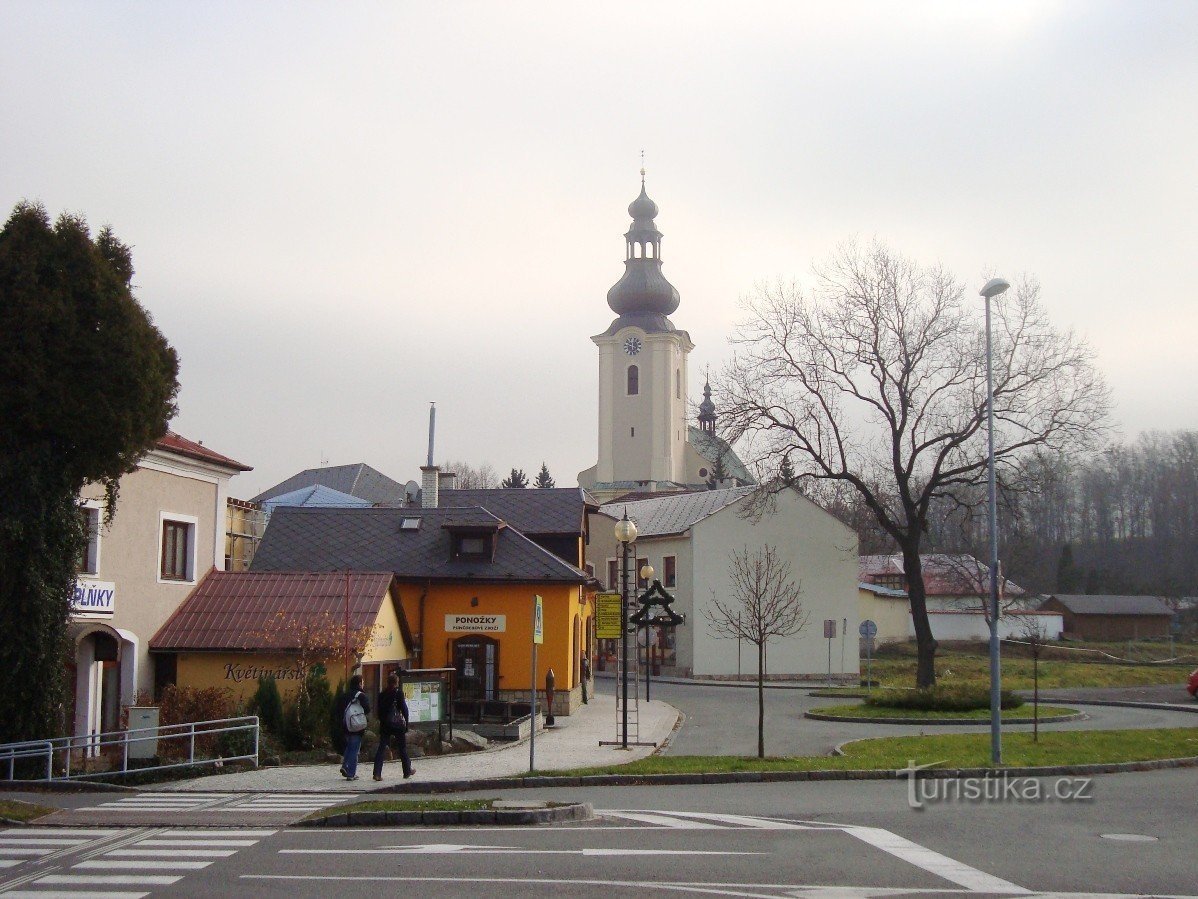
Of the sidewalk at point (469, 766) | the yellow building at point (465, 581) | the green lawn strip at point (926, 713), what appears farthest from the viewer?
the yellow building at point (465, 581)

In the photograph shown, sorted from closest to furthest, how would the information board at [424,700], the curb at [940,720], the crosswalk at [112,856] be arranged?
the crosswalk at [112,856]
the information board at [424,700]
the curb at [940,720]

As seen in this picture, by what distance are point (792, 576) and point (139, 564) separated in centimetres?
3238

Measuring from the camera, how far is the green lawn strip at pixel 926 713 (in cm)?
3036

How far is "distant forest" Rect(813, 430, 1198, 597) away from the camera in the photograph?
8953 centimetres

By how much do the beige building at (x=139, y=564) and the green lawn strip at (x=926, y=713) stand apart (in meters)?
15.8

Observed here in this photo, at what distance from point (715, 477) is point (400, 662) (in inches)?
2458

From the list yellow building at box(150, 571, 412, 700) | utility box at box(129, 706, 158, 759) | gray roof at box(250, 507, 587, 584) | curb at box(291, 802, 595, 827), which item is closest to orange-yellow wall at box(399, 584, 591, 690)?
gray roof at box(250, 507, 587, 584)

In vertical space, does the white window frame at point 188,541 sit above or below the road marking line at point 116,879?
above

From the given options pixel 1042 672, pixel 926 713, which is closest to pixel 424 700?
pixel 926 713

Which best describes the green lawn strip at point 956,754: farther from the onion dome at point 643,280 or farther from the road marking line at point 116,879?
the onion dome at point 643,280

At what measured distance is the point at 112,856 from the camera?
37.6 ft

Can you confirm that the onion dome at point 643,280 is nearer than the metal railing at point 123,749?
No

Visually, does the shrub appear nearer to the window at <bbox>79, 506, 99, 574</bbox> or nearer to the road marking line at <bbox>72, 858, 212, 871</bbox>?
the window at <bbox>79, 506, 99, 574</bbox>

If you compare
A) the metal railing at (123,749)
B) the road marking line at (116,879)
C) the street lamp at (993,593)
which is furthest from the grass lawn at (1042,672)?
the road marking line at (116,879)
